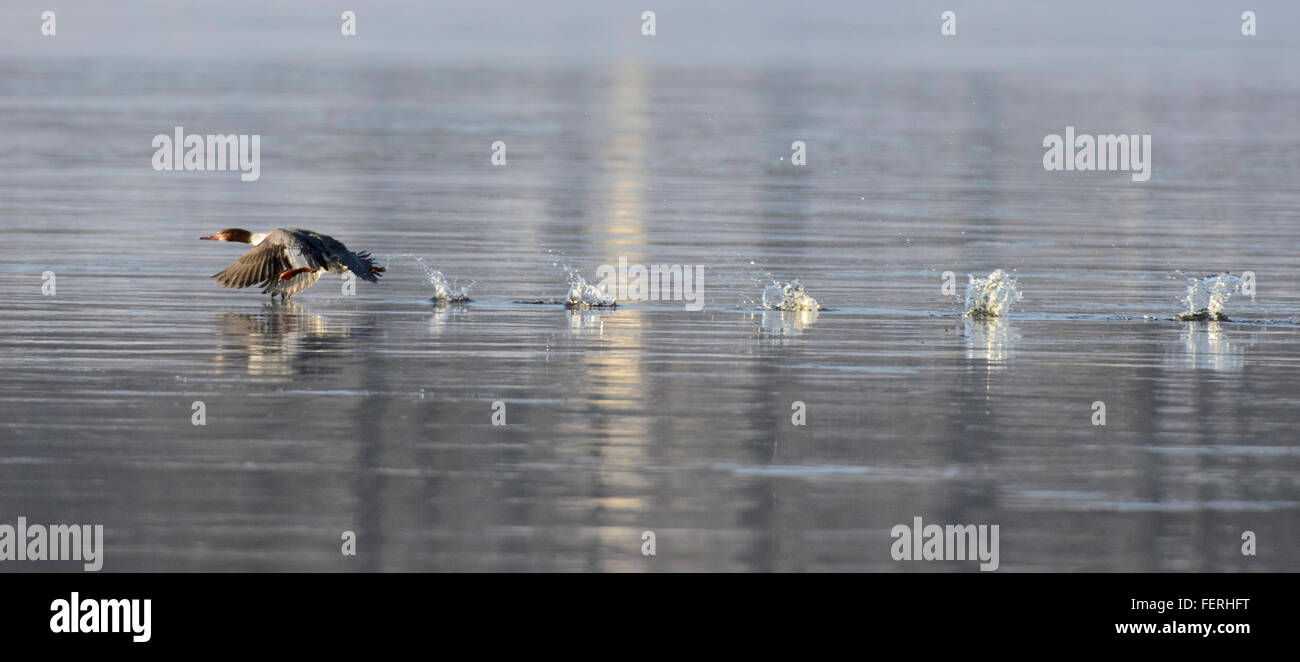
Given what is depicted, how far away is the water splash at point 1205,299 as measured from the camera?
2125cm

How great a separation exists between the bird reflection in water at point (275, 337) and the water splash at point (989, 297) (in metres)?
5.79

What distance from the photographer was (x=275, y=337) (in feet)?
63.3

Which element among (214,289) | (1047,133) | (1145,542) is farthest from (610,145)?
(1145,542)

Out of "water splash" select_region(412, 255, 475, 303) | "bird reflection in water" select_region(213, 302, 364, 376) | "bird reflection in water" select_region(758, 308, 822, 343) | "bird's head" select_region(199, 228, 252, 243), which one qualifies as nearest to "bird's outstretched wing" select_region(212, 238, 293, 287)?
"bird's head" select_region(199, 228, 252, 243)

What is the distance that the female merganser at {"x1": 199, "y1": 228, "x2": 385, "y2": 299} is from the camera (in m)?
20.8

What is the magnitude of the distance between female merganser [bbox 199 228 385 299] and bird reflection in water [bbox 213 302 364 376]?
245mm

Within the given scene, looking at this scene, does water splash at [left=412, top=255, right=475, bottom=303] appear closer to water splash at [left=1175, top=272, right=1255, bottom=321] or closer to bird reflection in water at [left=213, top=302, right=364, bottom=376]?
bird reflection in water at [left=213, top=302, right=364, bottom=376]

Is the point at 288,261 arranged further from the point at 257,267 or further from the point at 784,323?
the point at 784,323

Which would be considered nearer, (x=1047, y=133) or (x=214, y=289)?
(x=214, y=289)

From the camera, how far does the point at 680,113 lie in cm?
6078
